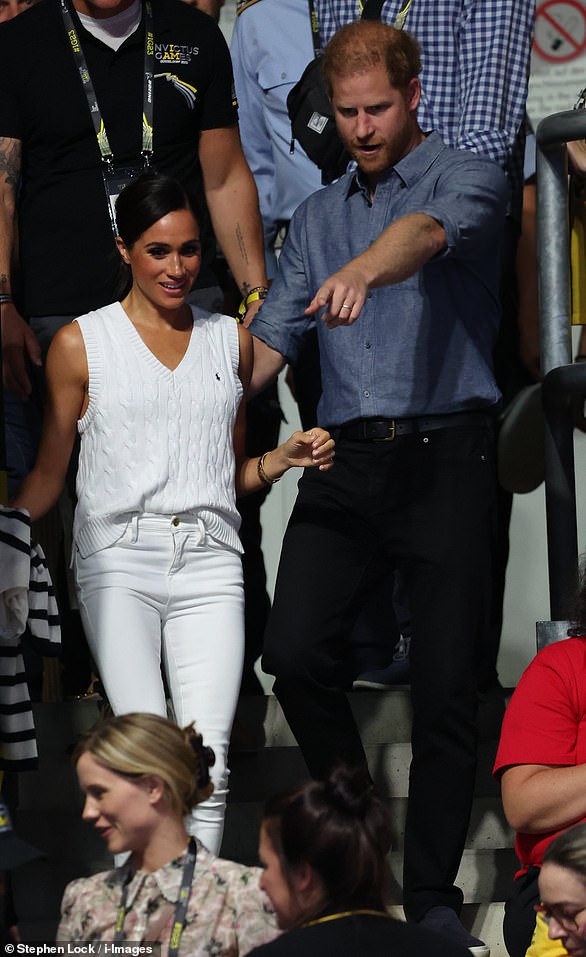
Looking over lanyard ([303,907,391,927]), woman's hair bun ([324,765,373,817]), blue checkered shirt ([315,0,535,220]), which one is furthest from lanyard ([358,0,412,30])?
lanyard ([303,907,391,927])

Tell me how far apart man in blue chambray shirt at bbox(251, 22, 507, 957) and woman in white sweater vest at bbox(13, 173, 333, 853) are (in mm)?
234

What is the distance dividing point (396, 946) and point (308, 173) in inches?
116

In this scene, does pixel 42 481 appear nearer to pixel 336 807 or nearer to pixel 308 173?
pixel 336 807

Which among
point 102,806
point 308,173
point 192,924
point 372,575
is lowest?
point 192,924

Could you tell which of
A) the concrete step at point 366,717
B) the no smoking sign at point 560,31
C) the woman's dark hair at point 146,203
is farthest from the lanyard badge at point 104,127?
the no smoking sign at point 560,31

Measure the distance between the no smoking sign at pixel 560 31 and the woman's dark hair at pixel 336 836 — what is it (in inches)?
170

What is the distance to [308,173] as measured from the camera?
16.6 feet

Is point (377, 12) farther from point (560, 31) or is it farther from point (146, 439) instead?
point (560, 31)

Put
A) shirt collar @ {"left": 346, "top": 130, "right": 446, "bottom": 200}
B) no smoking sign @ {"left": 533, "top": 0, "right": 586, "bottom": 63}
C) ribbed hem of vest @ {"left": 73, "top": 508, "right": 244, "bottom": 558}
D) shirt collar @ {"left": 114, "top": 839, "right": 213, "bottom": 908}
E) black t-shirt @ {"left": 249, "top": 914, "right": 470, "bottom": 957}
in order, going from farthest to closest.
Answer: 1. no smoking sign @ {"left": 533, "top": 0, "right": 586, "bottom": 63}
2. shirt collar @ {"left": 346, "top": 130, "right": 446, "bottom": 200}
3. ribbed hem of vest @ {"left": 73, "top": 508, "right": 244, "bottom": 558}
4. shirt collar @ {"left": 114, "top": 839, "right": 213, "bottom": 908}
5. black t-shirt @ {"left": 249, "top": 914, "right": 470, "bottom": 957}

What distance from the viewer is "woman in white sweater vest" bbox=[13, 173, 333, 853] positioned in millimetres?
3619

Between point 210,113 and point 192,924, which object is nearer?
point 192,924

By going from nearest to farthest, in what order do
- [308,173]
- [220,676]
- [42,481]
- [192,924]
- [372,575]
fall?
[192,924], [220,676], [42,481], [372,575], [308,173]

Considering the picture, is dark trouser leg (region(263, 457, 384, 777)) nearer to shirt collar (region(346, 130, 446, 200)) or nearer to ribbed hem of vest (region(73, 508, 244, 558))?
ribbed hem of vest (region(73, 508, 244, 558))

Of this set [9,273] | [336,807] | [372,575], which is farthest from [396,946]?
[9,273]
